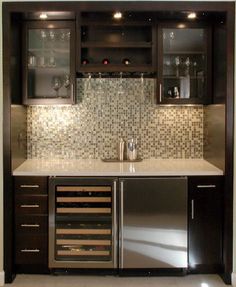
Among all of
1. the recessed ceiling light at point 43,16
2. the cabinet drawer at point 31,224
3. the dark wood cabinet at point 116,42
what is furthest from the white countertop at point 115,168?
the recessed ceiling light at point 43,16

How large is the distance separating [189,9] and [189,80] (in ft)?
2.32

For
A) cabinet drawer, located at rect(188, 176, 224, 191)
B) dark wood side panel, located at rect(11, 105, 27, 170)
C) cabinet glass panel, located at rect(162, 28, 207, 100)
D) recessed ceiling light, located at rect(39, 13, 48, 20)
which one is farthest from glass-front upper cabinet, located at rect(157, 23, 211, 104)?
dark wood side panel, located at rect(11, 105, 27, 170)

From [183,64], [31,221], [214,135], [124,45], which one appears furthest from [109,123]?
[31,221]

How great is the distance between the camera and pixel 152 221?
3615mm

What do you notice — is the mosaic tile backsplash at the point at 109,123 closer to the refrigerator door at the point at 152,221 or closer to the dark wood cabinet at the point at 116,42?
the dark wood cabinet at the point at 116,42

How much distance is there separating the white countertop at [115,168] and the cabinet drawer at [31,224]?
14.8 inches

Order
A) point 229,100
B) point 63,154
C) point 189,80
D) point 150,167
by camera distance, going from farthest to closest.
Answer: point 63,154, point 189,80, point 150,167, point 229,100

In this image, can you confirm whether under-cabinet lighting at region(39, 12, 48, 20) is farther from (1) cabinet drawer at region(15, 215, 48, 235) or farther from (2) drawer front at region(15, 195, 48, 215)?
(1) cabinet drawer at region(15, 215, 48, 235)

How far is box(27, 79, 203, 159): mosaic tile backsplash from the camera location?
14.2 feet

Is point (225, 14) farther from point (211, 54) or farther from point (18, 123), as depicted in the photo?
point (18, 123)

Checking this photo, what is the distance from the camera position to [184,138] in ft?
14.3

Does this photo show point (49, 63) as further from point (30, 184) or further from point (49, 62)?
point (30, 184)

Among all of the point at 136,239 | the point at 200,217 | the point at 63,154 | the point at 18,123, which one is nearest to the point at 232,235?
the point at 200,217

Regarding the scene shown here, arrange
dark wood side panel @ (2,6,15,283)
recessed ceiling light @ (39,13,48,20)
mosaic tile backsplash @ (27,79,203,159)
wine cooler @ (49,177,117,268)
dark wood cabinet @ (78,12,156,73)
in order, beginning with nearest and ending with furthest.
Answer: dark wood side panel @ (2,6,15,283) → wine cooler @ (49,177,117,268) → recessed ceiling light @ (39,13,48,20) → dark wood cabinet @ (78,12,156,73) → mosaic tile backsplash @ (27,79,203,159)
